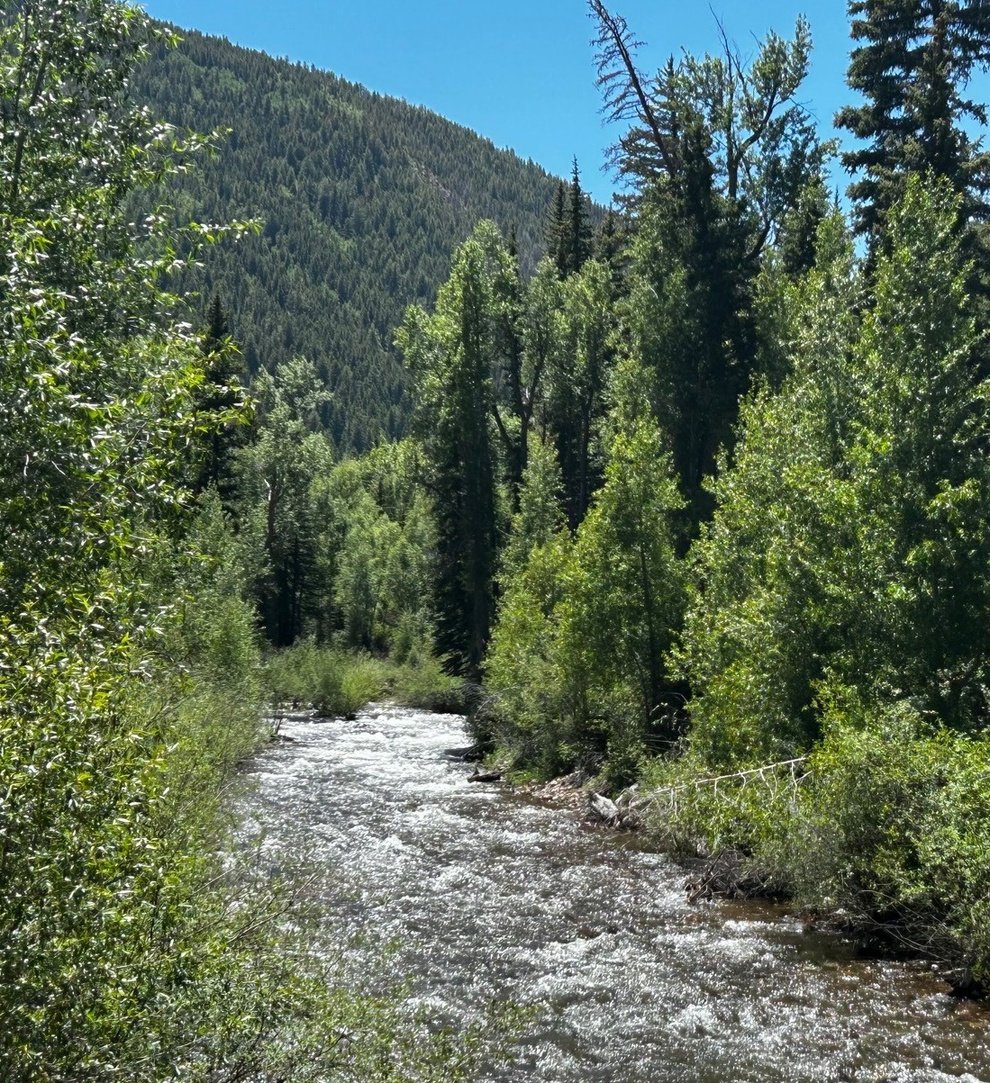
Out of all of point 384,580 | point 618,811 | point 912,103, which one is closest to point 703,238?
point 912,103

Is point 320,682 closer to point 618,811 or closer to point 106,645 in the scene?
point 618,811

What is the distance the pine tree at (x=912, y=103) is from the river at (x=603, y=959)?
2099cm

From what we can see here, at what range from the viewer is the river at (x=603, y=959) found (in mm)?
11609

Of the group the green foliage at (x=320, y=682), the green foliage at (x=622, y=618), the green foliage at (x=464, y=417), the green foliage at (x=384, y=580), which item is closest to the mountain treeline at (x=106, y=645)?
the green foliage at (x=622, y=618)

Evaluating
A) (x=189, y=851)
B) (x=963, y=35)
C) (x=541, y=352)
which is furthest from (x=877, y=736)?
(x=541, y=352)

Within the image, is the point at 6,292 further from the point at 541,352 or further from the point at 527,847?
the point at 541,352

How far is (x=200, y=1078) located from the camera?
698cm

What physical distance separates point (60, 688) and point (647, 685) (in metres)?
23.7

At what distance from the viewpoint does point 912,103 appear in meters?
32.6

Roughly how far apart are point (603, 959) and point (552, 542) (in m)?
23.8

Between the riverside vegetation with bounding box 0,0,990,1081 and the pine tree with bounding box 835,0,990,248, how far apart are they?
5.4 inches

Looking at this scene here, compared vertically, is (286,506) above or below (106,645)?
above

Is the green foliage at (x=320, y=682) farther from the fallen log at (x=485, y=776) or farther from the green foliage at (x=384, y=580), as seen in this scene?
the fallen log at (x=485, y=776)

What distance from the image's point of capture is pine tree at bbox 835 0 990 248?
3145 centimetres
